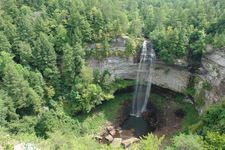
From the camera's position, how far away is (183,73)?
104 ft

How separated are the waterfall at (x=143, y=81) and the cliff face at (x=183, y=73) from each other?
109 cm

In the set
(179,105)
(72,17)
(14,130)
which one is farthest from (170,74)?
(14,130)

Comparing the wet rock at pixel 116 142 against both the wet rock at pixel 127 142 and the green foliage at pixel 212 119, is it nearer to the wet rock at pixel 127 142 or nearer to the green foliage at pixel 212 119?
the wet rock at pixel 127 142

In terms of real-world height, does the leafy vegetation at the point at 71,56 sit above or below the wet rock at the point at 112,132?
above

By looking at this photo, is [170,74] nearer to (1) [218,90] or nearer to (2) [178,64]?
(2) [178,64]

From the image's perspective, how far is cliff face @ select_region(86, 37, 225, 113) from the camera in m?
26.1

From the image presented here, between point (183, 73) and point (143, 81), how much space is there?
829 centimetres

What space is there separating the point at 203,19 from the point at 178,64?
11.5m

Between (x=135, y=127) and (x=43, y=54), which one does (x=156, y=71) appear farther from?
(x=43, y=54)

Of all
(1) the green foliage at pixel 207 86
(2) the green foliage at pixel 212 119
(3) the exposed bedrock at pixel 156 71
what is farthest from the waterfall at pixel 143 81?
(2) the green foliage at pixel 212 119

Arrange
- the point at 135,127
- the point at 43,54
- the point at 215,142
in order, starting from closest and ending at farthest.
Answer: the point at 215,142, the point at 43,54, the point at 135,127

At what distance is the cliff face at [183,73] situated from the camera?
26.1 m

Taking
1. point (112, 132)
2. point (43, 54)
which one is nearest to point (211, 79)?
point (112, 132)

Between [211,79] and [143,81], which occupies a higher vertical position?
[211,79]
